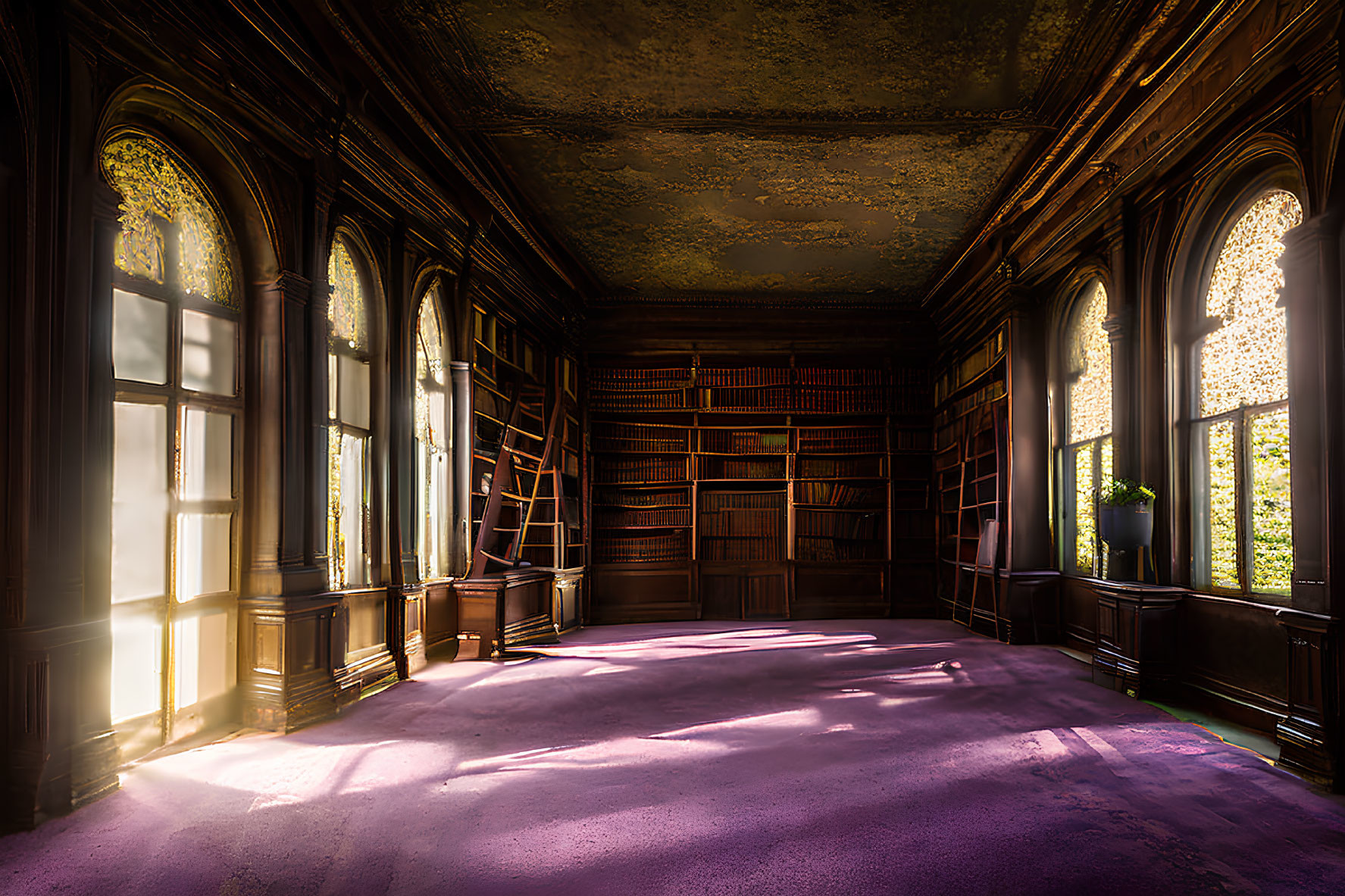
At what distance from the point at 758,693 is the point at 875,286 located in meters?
5.41

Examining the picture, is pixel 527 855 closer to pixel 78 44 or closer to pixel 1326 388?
pixel 78 44

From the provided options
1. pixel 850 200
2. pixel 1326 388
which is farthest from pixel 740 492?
pixel 1326 388

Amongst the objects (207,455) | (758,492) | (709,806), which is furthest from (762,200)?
(709,806)

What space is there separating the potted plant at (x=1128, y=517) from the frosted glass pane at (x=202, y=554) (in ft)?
17.3

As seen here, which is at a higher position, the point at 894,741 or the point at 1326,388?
the point at 1326,388

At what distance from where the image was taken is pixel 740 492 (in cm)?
952

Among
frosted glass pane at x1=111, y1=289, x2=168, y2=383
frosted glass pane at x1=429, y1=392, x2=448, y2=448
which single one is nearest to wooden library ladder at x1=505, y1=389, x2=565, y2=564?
frosted glass pane at x1=429, y1=392, x2=448, y2=448

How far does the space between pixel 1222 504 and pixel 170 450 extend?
5.83 m

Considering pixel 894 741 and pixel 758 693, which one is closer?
pixel 894 741

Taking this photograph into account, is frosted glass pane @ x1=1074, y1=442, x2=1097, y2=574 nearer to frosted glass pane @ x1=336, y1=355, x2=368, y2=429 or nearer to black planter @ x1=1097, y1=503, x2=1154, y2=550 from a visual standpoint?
black planter @ x1=1097, y1=503, x2=1154, y2=550

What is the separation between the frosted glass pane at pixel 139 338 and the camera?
3.43 meters

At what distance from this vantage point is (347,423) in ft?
Result: 16.8

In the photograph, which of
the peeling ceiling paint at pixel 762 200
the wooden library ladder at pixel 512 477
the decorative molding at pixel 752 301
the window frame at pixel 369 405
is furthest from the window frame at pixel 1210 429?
the window frame at pixel 369 405

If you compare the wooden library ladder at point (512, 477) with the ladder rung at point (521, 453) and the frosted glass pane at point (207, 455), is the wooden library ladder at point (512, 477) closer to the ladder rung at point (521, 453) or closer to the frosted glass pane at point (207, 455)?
the ladder rung at point (521, 453)
